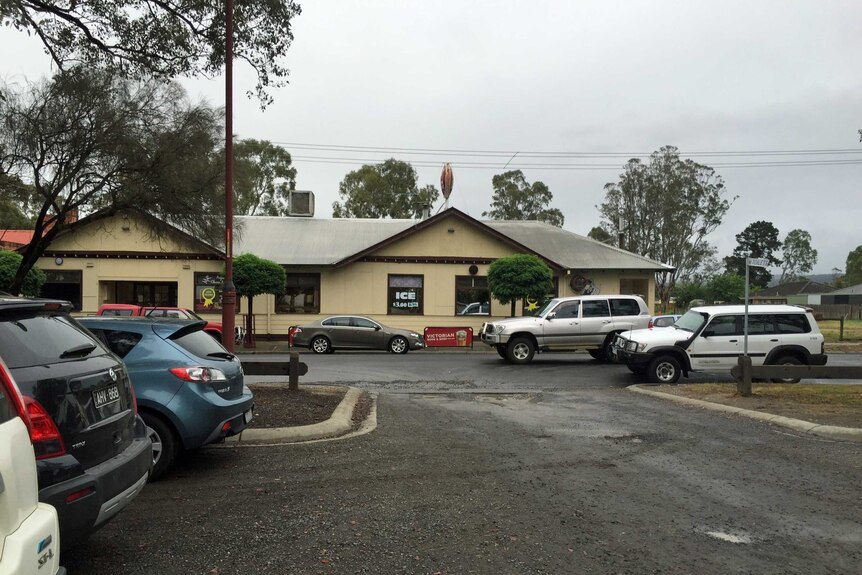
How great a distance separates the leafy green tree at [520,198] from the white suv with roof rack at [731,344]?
40.8m

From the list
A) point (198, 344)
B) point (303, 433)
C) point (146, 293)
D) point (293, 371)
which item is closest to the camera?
point (198, 344)

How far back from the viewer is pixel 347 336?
22.9m

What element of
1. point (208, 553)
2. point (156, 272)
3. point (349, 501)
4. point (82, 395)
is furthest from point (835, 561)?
point (156, 272)

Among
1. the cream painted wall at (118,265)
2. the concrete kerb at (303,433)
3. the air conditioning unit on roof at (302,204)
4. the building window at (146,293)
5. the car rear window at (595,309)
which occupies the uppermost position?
the air conditioning unit on roof at (302,204)

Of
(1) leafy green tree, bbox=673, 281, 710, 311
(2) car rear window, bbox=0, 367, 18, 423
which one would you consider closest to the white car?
(2) car rear window, bbox=0, 367, 18, 423

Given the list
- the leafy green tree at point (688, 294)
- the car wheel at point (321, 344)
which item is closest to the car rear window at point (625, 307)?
the car wheel at point (321, 344)

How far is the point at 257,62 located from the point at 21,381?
9536 mm

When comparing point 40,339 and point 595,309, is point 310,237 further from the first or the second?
point 40,339

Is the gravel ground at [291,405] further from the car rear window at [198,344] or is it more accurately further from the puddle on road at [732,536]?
the puddle on road at [732,536]

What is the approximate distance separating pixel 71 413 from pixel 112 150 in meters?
10.5

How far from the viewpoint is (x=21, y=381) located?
3.29m

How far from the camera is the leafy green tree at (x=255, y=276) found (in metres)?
25.1

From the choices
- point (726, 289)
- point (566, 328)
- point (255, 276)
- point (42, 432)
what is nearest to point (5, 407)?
point (42, 432)

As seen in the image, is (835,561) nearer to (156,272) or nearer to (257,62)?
(257,62)
